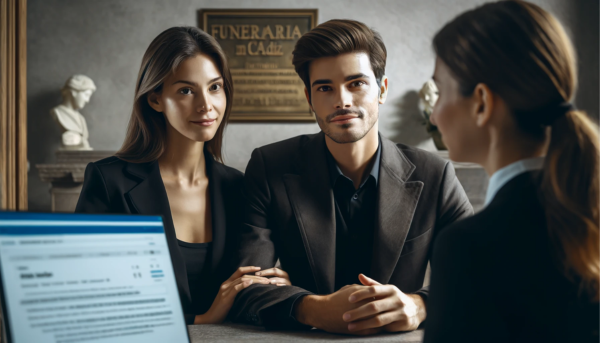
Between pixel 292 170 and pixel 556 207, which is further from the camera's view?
pixel 292 170

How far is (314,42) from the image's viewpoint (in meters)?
1.53

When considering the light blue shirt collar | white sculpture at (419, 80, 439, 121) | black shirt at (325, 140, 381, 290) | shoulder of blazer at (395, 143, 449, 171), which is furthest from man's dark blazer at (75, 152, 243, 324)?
white sculpture at (419, 80, 439, 121)

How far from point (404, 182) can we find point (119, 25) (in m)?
3.54

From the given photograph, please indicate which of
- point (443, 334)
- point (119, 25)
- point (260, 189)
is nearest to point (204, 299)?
point (260, 189)

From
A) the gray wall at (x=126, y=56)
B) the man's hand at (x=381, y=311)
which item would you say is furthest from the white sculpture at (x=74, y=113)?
the man's hand at (x=381, y=311)

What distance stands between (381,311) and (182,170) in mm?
871

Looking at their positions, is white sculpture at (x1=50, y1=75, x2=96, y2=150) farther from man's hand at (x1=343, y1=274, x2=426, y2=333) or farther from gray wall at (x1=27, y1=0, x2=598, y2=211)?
man's hand at (x1=343, y1=274, x2=426, y2=333)

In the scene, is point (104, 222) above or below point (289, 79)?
below

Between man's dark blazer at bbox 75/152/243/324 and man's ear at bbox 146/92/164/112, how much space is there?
181 millimetres

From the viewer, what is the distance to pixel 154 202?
1.51 metres

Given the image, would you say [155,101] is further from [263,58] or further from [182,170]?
[263,58]

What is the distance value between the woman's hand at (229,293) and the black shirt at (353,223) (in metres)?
0.31

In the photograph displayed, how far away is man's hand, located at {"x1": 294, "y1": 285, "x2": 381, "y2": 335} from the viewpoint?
107 cm

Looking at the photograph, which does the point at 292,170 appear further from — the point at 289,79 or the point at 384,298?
the point at 289,79
